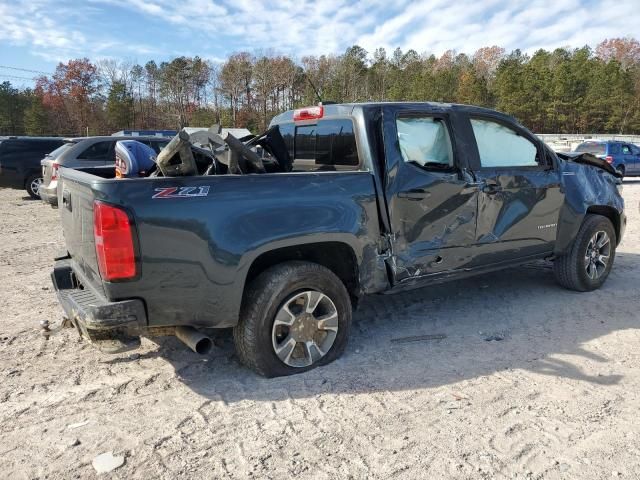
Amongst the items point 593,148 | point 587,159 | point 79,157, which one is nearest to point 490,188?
point 587,159

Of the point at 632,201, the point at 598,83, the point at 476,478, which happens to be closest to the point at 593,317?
the point at 476,478

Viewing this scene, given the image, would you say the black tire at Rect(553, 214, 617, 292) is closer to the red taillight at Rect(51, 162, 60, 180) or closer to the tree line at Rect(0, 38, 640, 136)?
the red taillight at Rect(51, 162, 60, 180)

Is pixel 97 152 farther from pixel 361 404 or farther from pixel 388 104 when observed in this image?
pixel 361 404

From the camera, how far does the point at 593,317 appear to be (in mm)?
4637

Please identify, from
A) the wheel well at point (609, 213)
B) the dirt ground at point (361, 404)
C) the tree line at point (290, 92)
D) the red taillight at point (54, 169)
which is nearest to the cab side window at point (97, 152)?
the red taillight at point (54, 169)

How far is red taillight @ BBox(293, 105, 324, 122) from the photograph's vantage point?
4262 millimetres

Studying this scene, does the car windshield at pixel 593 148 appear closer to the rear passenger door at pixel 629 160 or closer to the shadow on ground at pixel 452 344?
the rear passenger door at pixel 629 160

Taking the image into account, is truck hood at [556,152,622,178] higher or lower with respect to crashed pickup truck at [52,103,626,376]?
higher

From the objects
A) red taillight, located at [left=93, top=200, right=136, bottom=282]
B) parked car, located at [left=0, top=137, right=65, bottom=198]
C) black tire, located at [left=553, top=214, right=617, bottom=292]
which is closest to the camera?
red taillight, located at [left=93, top=200, right=136, bottom=282]

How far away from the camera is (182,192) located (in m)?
2.87

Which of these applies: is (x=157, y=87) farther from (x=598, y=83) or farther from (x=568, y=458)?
(x=568, y=458)

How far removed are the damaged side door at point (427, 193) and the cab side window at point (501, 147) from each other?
0.28 metres

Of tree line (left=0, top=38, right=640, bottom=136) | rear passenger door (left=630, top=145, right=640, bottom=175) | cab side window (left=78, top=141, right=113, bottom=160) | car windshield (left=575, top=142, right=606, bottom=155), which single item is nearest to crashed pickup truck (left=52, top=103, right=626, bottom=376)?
cab side window (left=78, top=141, right=113, bottom=160)

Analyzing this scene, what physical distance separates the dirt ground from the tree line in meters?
52.6
